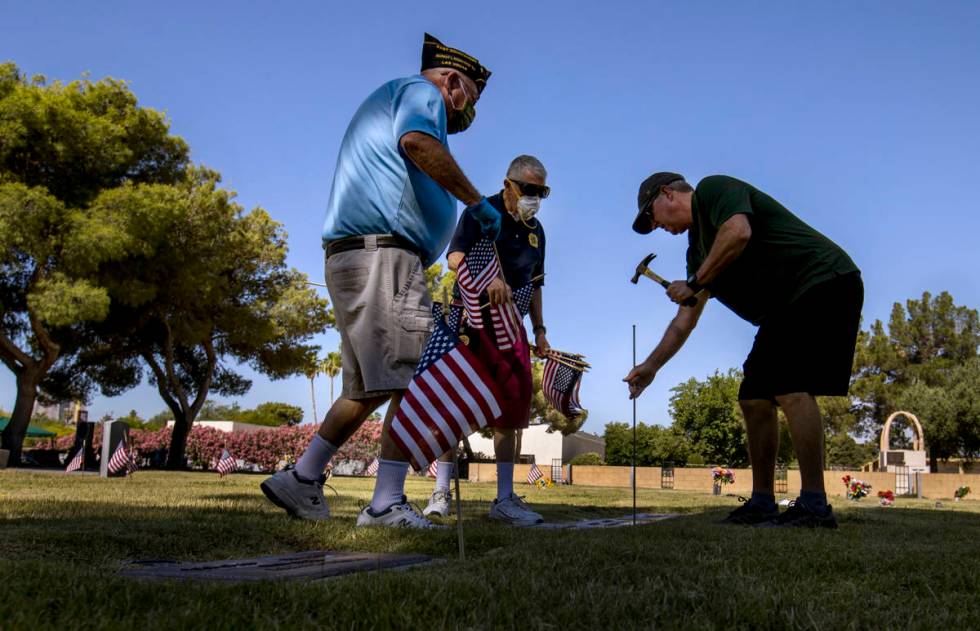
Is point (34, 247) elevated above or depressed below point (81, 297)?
above

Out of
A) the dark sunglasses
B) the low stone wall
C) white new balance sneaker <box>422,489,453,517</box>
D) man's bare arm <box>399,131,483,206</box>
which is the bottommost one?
the low stone wall

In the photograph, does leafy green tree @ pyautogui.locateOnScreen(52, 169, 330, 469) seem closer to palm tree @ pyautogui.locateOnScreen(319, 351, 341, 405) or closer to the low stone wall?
the low stone wall

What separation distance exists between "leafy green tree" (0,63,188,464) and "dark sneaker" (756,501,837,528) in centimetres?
2030

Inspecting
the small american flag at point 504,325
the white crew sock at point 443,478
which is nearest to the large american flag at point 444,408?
the small american flag at point 504,325

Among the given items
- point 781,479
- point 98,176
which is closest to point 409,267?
point 98,176

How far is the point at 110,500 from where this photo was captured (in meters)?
5.25

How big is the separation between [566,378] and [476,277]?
118 centimetres

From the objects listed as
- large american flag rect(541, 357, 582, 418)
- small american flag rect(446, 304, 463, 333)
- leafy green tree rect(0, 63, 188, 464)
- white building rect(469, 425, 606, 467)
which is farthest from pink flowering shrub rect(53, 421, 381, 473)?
white building rect(469, 425, 606, 467)

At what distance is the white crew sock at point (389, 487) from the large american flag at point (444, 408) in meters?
0.86

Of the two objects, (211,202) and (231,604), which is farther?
(211,202)

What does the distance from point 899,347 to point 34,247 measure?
53.8m

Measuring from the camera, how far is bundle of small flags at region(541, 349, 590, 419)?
18.6 feet

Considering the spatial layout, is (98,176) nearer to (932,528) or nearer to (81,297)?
(81,297)

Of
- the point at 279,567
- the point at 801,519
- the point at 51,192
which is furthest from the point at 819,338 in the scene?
the point at 51,192
